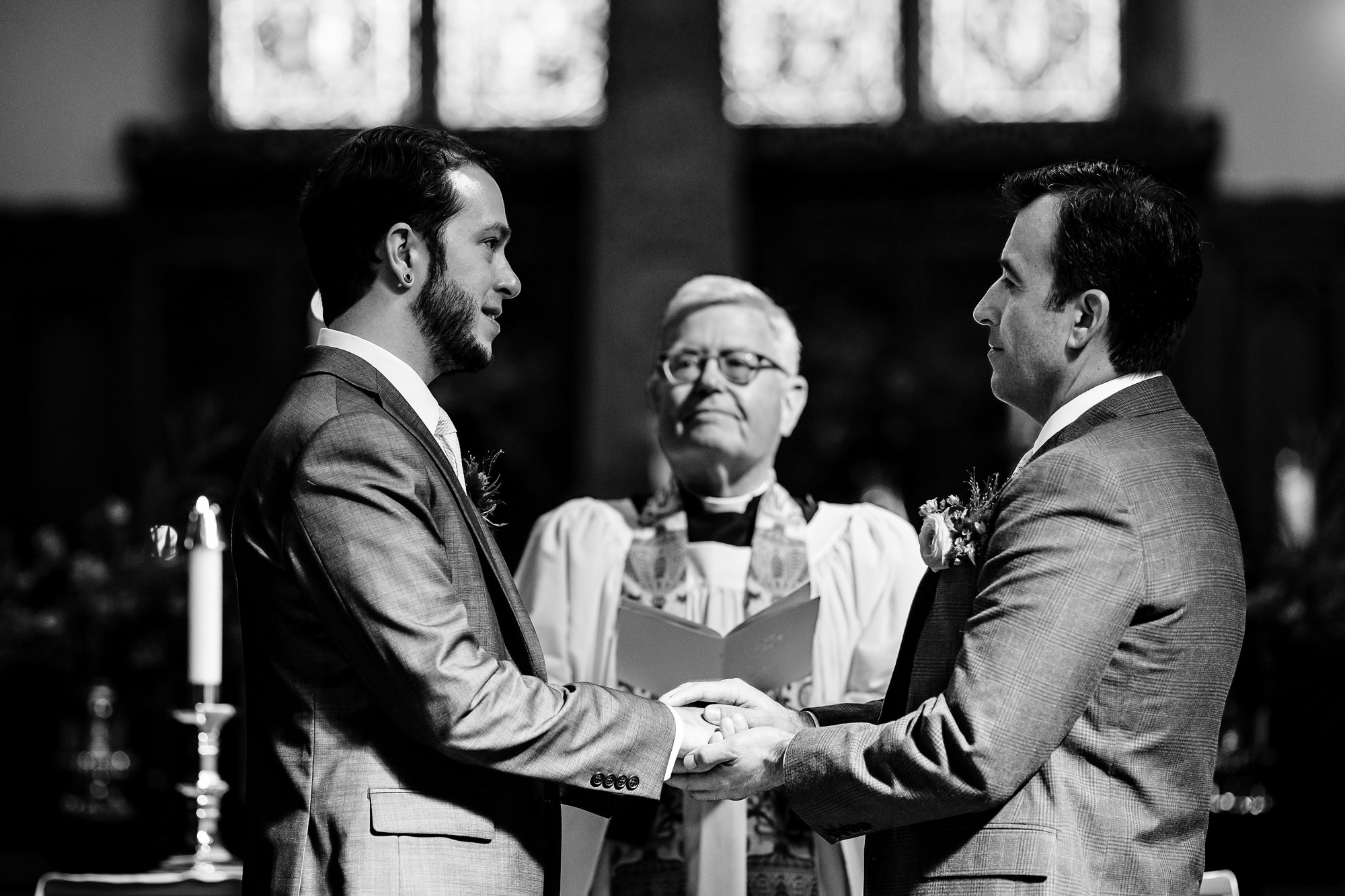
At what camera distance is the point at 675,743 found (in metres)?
2.63


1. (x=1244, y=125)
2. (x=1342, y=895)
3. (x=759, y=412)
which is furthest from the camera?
(x=1244, y=125)

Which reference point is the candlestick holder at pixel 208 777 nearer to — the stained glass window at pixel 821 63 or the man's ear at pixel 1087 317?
the man's ear at pixel 1087 317

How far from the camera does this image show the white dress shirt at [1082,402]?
2484 mm

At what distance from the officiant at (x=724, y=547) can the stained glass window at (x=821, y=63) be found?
6526mm

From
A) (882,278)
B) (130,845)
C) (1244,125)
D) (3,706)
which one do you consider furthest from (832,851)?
(1244,125)

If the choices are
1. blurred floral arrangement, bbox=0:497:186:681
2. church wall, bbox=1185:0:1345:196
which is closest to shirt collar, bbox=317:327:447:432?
blurred floral arrangement, bbox=0:497:186:681

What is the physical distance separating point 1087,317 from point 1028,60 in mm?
7968

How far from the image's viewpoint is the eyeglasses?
3.68 m

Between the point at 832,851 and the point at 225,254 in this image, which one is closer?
the point at 832,851

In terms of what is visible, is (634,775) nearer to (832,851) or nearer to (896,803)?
(896,803)

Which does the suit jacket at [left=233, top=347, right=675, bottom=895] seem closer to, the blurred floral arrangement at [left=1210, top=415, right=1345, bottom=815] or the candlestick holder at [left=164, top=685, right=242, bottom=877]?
the candlestick holder at [left=164, top=685, right=242, bottom=877]

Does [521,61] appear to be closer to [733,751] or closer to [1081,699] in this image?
[733,751]

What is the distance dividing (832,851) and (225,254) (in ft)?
25.8

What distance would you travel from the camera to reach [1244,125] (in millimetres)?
9875
